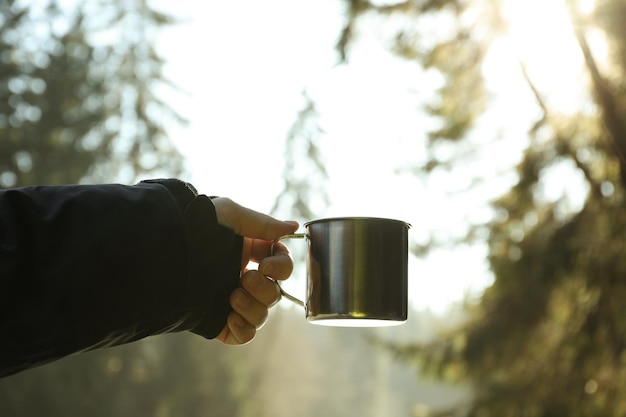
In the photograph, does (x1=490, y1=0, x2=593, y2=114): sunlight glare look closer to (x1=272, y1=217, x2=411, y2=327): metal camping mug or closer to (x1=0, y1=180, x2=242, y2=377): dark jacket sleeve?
(x1=272, y1=217, x2=411, y2=327): metal camping mug

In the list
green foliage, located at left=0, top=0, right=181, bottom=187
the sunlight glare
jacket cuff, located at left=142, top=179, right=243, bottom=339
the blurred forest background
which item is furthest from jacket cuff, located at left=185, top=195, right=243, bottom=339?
green foliage, located at left=0, top=0, right=181, bottom=187

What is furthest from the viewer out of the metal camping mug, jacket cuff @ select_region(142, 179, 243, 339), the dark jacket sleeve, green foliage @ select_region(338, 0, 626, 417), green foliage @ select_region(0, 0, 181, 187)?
green foliage @ select_region(0, 0, 181, 187)

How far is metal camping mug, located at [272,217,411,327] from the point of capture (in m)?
1.62

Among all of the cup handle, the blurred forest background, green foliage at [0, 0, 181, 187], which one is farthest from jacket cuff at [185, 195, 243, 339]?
green foliage at [0, 0, 181, 187]

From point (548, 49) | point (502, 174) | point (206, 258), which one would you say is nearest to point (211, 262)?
point (206, 258)

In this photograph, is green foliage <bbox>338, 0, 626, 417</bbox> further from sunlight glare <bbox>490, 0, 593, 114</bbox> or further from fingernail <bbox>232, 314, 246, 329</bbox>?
fingernail <bbox>232, 314, 246, 329</bbox>

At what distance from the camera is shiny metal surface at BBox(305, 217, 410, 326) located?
5.30 feet

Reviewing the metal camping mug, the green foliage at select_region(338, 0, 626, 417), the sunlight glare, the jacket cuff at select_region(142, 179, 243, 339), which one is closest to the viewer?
the jacket cuff at select_region(142, 179, 243, 339)

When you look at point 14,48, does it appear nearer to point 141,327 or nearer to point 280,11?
point 280,11

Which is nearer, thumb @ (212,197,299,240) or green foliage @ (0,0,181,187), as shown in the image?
thumb @ (212,197,299,240)

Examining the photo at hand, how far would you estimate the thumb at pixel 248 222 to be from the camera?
1.65 m

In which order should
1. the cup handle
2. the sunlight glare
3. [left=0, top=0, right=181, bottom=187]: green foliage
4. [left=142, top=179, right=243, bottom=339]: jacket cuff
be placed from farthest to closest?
[left=0, top=0, right=181, bottom=187]: green foliage → the sunlight glare → the cup handle → [left=142, top=179, right=243, bottom=339]: jacket cuff

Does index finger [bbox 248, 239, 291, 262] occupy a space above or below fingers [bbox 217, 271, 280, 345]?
above

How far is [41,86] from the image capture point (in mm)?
13469
